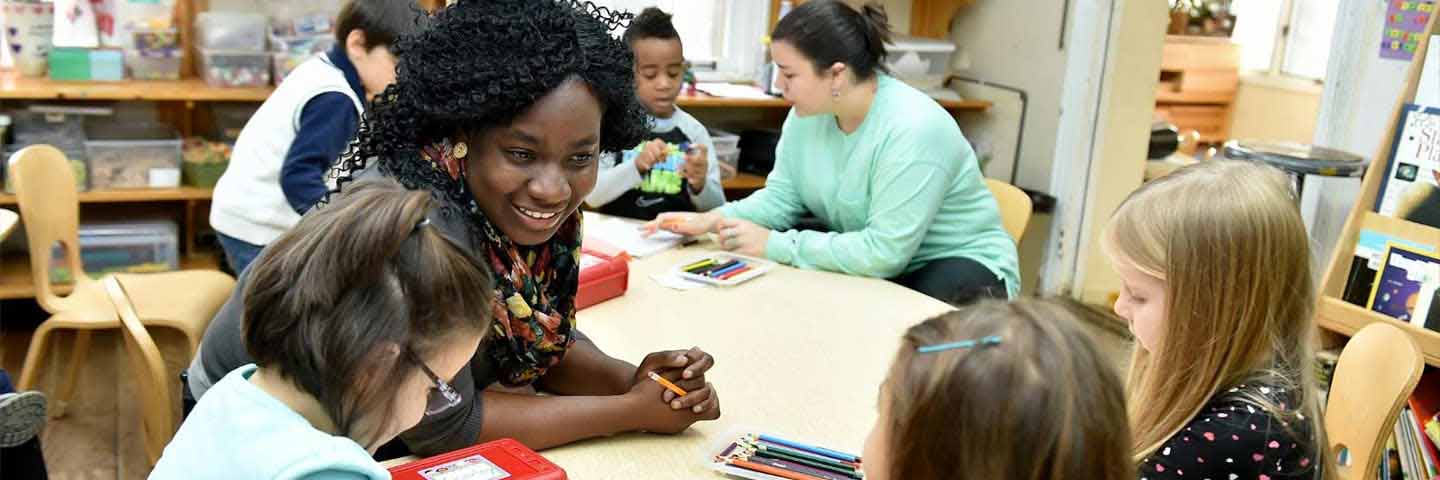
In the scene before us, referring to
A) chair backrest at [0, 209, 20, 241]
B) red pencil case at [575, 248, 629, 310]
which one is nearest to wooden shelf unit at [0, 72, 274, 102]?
chair backrest at [0, 209, 20, 241]

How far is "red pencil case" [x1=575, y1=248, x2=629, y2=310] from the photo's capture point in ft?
6.88

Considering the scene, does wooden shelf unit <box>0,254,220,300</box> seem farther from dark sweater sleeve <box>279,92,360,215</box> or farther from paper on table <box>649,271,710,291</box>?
paper on table <box>649,271,710,291</box>

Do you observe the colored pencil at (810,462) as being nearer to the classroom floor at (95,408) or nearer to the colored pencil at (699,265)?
the colored pencil at (699,265)

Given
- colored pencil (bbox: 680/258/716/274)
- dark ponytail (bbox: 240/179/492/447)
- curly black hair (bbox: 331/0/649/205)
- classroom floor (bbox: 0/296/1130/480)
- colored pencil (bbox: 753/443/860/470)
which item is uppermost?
curly black hair (bbox: 331/0/649/205)

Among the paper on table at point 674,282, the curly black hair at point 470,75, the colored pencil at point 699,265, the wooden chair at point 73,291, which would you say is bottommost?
the wooden chair at point 73,291

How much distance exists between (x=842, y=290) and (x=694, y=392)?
32.4 inches

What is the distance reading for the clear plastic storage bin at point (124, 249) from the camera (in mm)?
Answer: 3514

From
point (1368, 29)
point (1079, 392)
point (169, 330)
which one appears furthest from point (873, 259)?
point (169, 330)

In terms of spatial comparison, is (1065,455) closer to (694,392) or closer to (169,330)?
(694,392)

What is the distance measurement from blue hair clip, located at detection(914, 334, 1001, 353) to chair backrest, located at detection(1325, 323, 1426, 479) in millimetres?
998

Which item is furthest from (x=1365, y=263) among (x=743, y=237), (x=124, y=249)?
(x=124, y=249)

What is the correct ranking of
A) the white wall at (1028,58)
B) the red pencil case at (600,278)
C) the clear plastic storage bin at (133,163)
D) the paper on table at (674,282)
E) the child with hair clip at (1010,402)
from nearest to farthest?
the child with hair clip at (1010,402)
the red pencil case at (600,278)
the paper on table at (674,282)
the clear plastic storage bin at (133,163)
the white wall at (1028,58)

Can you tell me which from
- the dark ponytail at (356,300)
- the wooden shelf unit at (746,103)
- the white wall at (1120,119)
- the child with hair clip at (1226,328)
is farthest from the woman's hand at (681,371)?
the white wall at (1120,119)

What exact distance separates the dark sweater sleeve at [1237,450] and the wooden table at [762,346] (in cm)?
34
